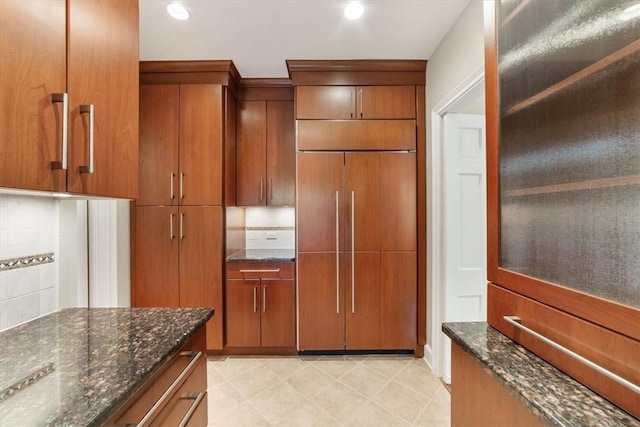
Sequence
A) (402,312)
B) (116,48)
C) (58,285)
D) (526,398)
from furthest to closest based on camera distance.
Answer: (402,312), (58,285), (116,48), (526,398)

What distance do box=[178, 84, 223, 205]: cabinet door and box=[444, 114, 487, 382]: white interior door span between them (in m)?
1.99

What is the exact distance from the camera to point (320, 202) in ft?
8.57

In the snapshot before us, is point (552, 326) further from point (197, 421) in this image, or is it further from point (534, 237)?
point (197, 421)

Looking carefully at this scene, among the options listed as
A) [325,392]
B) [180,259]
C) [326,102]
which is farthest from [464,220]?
[180,259]

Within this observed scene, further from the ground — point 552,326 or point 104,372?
point 552,326

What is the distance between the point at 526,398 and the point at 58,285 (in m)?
1.84

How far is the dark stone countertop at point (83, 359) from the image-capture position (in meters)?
0.66

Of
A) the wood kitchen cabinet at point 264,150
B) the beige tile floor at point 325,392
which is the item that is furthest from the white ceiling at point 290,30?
the beige tile floor at point 325,392

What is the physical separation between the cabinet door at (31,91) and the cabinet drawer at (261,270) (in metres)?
1.89

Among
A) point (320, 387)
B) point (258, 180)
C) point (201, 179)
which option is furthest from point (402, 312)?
point (201, 179)

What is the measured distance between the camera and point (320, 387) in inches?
88.2

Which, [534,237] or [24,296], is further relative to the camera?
[24,296]

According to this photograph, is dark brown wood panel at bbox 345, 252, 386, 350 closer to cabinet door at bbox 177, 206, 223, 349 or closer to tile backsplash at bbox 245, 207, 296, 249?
tile backsplash at bbox 245, 207, 296, 249

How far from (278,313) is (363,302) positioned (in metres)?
0.80
